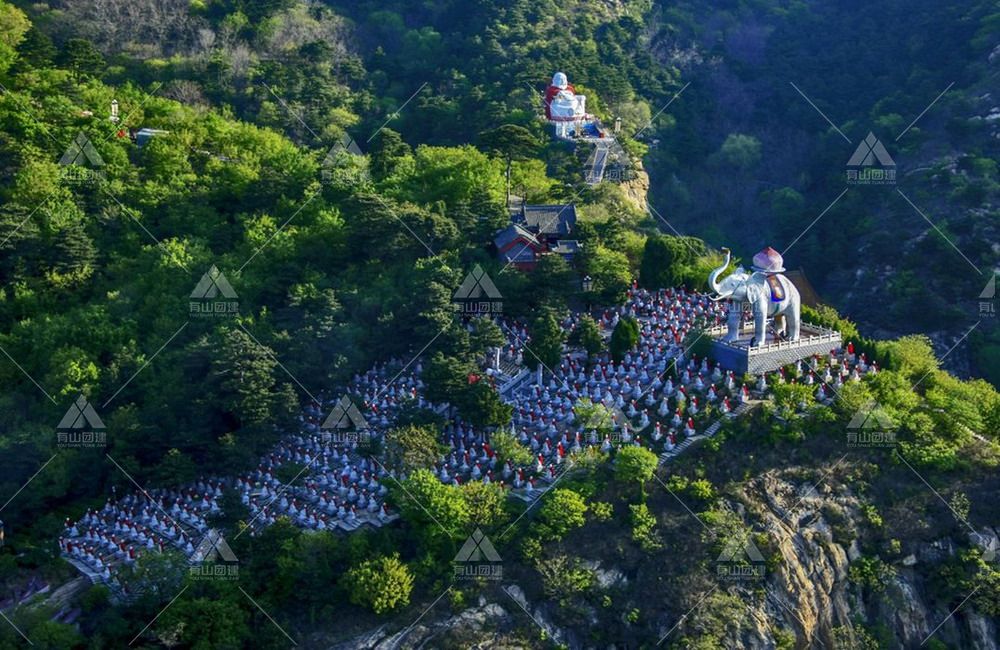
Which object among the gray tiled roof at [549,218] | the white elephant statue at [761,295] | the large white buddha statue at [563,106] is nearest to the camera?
the white elephant statue at [761,295]

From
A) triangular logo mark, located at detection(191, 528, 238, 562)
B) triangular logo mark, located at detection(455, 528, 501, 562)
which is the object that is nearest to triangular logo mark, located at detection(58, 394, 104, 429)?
triangular logo mark, located at detection(191, 528, 238, 562)

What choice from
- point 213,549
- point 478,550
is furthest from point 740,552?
point 213,549

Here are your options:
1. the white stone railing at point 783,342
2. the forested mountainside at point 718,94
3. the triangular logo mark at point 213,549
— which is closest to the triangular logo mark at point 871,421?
the white stone railing at point 783,342

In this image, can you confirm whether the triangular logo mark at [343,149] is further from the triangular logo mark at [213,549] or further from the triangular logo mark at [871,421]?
the triangular logo mark at [871,421]

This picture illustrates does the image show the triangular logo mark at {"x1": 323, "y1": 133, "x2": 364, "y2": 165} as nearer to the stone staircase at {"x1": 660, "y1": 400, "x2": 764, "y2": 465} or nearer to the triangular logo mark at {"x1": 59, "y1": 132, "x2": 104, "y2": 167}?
the triangular logo mark at {"x1": 59, "y1": 132, "x2": 104, "y2": 167}

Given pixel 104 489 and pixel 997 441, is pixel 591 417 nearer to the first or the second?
pixel 997 441
